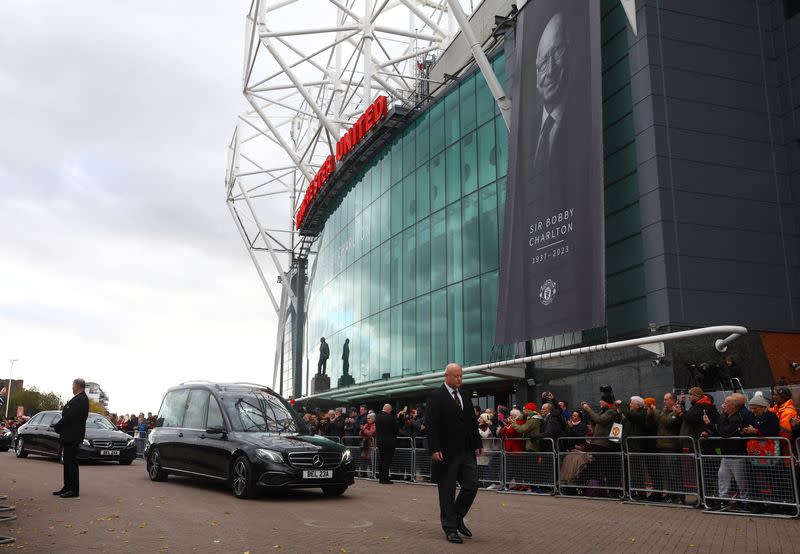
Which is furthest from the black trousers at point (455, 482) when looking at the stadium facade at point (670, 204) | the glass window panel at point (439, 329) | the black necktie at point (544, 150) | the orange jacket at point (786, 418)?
the glass window panel at point (439, 329)

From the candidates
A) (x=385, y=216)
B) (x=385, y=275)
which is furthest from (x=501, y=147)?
(x=385, y=275)

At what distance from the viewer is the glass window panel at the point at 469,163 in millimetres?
26781

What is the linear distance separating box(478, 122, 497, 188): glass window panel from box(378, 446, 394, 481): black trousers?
1206cm

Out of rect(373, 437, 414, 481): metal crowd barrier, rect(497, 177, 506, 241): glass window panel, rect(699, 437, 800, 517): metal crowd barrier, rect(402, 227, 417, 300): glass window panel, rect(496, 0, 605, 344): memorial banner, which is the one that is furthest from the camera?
rect(402, 227, 417, 300): glass window panel

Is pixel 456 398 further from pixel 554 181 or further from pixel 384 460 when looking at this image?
pixel 554 181

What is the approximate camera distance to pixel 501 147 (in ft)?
82.9

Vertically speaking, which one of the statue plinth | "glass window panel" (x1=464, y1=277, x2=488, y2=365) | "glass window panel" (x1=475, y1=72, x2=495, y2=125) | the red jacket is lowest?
the red jacket

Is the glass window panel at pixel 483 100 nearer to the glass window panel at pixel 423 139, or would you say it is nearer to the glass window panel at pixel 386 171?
the glass window panel at pixel 423 139

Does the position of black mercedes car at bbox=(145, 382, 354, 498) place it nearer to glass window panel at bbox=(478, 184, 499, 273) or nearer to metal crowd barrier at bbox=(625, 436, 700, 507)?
metal crowd barrier at bbox=(625, 436, 700, 507)

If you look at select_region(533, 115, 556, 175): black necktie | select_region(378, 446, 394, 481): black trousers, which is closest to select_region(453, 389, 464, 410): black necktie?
select_region(378, 446, 394, 481): black trousers

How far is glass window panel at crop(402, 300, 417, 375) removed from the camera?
30.2m

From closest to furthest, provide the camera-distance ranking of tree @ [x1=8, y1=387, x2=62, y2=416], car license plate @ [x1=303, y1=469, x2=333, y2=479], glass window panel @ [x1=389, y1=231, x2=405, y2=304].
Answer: car license plate @ [x1=303, y1=469, x2=333, y2=479]
glass window panel @ [x1=389, y1=231, x2=405, y2=304]
tree @ [x1=8, y1=387, x2=62, y2=416]

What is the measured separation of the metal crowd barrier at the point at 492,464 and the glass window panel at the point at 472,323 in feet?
34.5

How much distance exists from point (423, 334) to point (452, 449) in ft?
71.2
